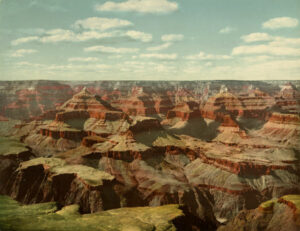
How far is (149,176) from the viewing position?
5619cm

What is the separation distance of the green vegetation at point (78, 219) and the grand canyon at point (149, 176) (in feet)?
0.46

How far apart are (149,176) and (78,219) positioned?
21.9m

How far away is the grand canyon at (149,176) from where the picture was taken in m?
37.4

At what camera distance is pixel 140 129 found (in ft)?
237

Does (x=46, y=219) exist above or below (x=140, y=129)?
below

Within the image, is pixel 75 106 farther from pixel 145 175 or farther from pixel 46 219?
pixel 46 219

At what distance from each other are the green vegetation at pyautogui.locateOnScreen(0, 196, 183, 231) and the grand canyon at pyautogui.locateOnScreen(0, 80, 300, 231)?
5.5 inches

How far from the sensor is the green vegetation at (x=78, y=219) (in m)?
32.8

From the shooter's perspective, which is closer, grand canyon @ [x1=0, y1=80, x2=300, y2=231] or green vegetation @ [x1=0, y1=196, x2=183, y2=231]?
green vegetation @ [x1=0, y1=196, x2=183, y2=231]

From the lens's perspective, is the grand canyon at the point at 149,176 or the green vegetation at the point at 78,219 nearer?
the green vegetation at the point at 78,219

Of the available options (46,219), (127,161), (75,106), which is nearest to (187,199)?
(127,161)

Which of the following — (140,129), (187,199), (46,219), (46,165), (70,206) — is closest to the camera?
(46,219)

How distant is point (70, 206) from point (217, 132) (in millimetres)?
62173

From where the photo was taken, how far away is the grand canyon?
3744 cm
